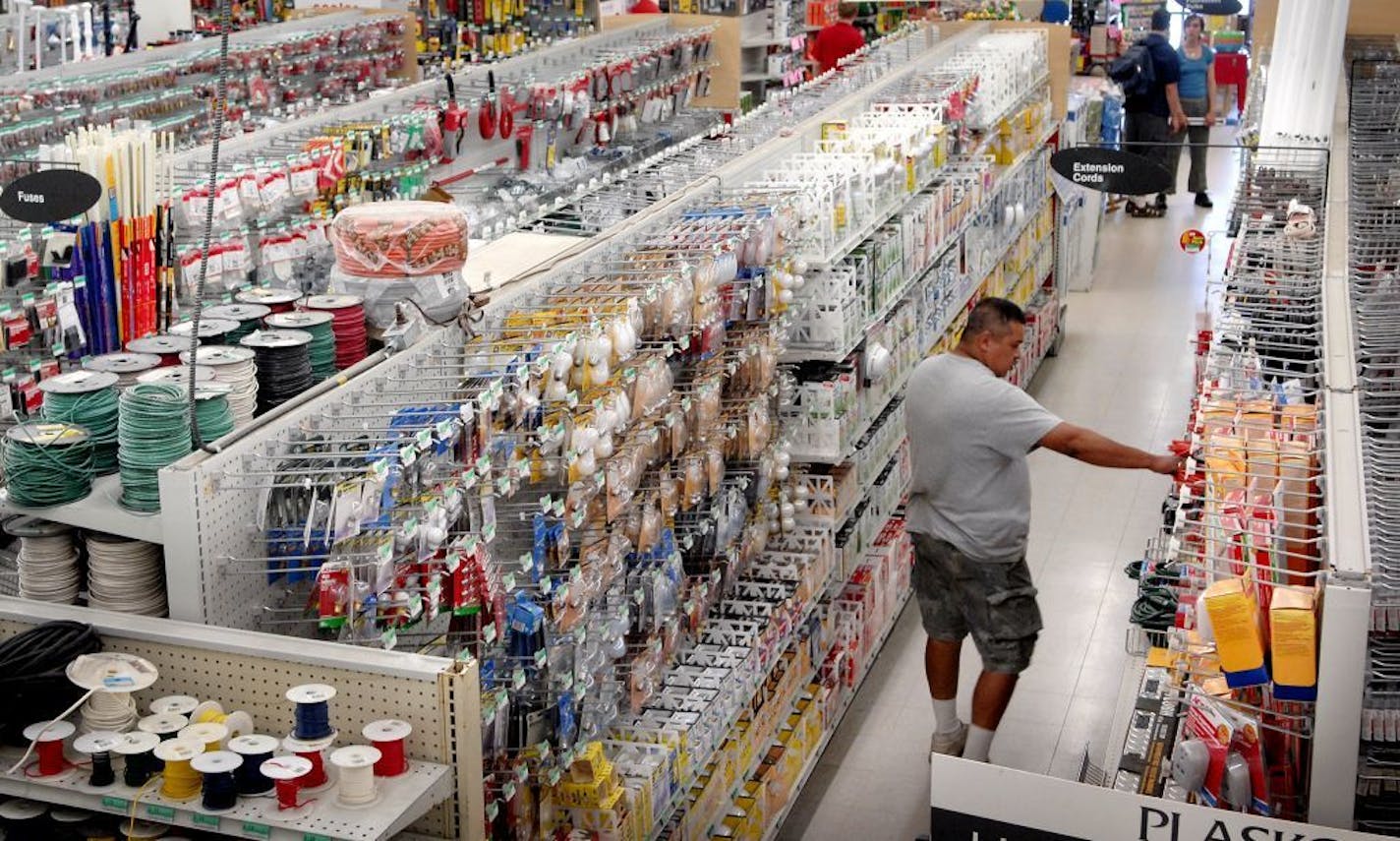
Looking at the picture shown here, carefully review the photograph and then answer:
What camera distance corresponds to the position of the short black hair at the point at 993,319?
534 centimetres

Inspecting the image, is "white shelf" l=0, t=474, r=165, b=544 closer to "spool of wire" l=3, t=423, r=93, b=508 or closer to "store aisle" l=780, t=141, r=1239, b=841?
"spool of wire" l=3, t=423, r=93, b=508

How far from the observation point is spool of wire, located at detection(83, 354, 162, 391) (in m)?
4.14

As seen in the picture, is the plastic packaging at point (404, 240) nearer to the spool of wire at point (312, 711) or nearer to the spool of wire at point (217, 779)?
the spool of wire at point (312, 711)

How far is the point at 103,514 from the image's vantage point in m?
3.65

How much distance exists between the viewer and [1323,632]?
3.03 m

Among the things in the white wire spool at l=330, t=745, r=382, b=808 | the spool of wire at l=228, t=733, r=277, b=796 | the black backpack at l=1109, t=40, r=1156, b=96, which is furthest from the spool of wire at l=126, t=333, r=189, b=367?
the black backpack at l=1109, t=40, r=1156, b=96

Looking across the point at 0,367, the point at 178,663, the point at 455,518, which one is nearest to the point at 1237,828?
the point at 455,518

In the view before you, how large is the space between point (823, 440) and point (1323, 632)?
329 centimetres

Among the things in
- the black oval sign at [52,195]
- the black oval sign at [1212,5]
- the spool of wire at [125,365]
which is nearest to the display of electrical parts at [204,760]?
the spool of wire at [125,365]

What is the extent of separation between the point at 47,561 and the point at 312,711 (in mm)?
822

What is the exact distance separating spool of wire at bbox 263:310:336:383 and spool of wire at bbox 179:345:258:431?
11.8 inches

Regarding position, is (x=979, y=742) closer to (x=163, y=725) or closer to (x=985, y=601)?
(x=985, y=601)

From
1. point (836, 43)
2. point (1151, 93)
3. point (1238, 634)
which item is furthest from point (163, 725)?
point (1151, 93)

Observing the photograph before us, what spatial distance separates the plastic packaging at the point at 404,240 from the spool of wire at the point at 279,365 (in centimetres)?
30
